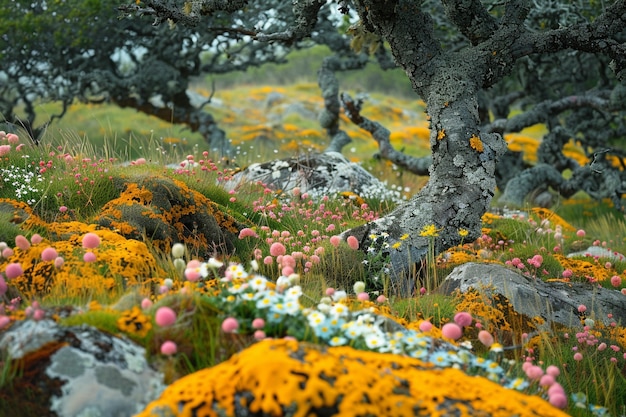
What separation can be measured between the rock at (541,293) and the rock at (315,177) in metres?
4.16

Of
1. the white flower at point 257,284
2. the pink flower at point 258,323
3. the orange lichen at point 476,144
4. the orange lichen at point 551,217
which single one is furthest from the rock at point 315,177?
the pink flower at point 258,323

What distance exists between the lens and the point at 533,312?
580 centimetres

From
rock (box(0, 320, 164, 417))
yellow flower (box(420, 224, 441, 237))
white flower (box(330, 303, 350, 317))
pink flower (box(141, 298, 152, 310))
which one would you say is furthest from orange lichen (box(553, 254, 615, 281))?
rock (box(0, 320, 164, 417))

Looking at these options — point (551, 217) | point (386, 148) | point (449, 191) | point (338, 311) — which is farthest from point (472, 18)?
point (386, 148)

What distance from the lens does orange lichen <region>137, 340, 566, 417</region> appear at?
2730mm

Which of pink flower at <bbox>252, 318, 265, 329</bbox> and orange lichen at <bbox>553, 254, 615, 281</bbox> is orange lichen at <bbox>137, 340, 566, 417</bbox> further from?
orange lichen at <bbox>553, 254, 615, 281</bbox>

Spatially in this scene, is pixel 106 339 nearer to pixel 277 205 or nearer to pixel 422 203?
pixel 422 203

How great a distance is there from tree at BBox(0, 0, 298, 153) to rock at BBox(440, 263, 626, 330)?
12504mm

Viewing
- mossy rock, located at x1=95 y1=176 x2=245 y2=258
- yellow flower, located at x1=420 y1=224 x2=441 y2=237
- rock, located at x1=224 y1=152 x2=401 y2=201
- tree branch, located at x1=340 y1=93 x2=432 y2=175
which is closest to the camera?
mossy rock, located at x1=95 y1=176 x2=245 y2=258

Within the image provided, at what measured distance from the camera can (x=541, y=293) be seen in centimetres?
612

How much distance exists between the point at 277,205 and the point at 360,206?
159 cm

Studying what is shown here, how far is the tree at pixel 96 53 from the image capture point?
57.1ft

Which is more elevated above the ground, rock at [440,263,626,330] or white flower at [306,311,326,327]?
white flower at [306,311,326,327]

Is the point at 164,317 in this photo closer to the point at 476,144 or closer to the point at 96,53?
the point at 476,144
